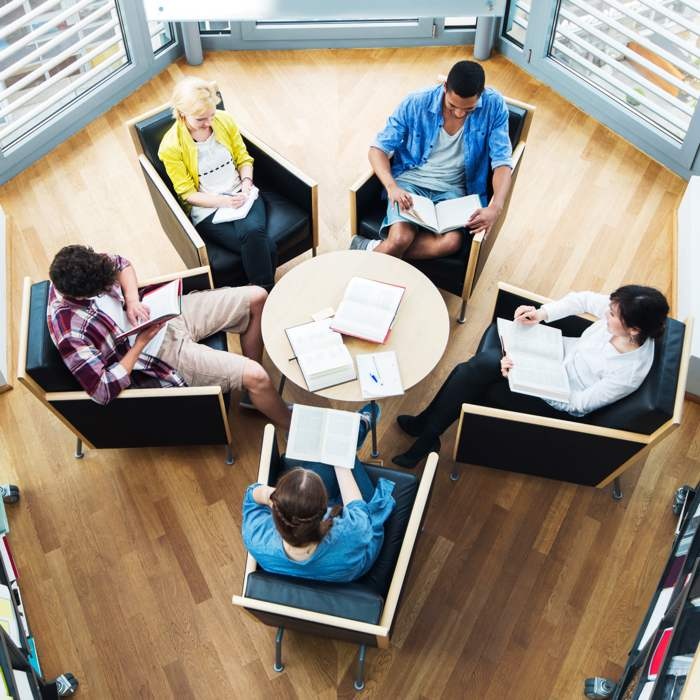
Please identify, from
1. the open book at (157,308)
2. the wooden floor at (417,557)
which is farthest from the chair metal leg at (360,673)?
the open book at (157,308)

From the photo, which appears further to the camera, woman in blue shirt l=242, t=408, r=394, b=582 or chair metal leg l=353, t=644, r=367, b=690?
chair metal leg l=353, t=644, r=367, b=690

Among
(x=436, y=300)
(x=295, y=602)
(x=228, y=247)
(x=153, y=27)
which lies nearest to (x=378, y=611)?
(x=295, y=602)

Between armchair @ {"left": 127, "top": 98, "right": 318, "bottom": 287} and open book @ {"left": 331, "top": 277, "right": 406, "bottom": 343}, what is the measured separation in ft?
2.18

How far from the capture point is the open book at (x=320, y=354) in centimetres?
321

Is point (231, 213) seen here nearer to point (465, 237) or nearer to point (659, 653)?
point (465, 237)

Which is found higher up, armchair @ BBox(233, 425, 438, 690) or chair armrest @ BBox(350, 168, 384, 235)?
chair armrest @ BBox(350, 168, 384, 235)

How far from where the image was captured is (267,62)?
18.4ft

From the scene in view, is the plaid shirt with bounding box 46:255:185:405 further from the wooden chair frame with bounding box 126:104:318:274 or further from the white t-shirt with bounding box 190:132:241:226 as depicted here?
the white t-shirt with bounding box 190:132:241:226

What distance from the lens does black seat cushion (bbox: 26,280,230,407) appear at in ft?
9.73

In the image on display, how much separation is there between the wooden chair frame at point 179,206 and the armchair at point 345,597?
131 cm

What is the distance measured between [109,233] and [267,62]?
1911 millimetres

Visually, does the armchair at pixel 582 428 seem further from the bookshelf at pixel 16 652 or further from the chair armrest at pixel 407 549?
the bookshelf at pixel 16 652

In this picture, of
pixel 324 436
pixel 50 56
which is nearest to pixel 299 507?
pixel 324 436

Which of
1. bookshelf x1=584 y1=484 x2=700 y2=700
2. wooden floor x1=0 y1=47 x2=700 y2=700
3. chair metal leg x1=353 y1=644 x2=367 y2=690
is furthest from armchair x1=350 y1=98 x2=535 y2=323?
chair metal leg x1=353 y1=644 x2=367 y2=690
